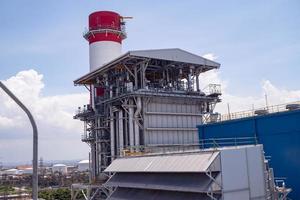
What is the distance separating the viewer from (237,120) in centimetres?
3055

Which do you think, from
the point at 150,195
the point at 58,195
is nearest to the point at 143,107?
the point at 150,195

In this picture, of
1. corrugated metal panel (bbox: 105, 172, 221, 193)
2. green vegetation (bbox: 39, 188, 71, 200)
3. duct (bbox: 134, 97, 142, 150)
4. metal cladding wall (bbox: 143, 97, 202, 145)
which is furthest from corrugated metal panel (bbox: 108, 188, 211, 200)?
green vegetation (bbox: 39, 188, 71, 200)

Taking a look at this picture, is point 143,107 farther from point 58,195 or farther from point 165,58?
point 58,195

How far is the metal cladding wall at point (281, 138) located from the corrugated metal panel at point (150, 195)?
24.5 feet

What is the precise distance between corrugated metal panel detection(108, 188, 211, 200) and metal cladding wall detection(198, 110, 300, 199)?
7460mm

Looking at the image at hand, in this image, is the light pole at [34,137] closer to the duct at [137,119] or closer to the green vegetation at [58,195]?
the duct at [137,119]

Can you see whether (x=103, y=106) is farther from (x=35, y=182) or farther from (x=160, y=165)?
(x=35, y=182)

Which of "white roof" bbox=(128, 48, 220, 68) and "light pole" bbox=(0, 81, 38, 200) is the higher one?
"white roof" bbox=(128, 48, 220, 68)

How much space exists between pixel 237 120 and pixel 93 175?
23.8 m

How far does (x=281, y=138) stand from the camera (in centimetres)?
2573

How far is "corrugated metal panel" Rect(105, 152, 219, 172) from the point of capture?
68.1 ft

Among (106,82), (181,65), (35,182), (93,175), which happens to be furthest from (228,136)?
(35,182)

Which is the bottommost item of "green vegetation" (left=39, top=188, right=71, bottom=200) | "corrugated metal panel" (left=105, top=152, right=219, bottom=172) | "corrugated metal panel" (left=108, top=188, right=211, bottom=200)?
"green vegetation" (left=39, top=188, right=71, bottom=200)

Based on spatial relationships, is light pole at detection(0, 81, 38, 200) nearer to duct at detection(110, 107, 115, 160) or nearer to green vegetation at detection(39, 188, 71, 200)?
duct at detection(110, 107, 115, 160)
